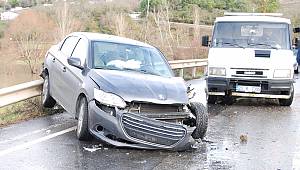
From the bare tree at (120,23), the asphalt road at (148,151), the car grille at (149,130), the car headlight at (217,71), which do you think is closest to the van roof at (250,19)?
the car headlight at (217,71)

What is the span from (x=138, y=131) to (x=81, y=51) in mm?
2389

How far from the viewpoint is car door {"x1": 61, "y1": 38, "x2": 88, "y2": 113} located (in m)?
7.55

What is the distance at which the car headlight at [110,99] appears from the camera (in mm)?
6484

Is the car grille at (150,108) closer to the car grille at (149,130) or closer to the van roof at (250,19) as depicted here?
the car grille at (149,130)

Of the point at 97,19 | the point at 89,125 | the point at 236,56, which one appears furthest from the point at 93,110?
the point at 97,19

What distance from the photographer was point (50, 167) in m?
5.61

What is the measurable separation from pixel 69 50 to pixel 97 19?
49.7 meters

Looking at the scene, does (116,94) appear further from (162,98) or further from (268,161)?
(268,161)

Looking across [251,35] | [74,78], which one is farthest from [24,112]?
[251,35]

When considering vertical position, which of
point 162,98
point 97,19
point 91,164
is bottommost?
point 97,19

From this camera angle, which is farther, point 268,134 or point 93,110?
point 268,134

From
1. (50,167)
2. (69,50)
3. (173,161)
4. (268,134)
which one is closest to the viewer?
(50,167)

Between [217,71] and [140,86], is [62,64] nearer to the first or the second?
[140,86]

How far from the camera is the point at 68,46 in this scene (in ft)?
30.0
